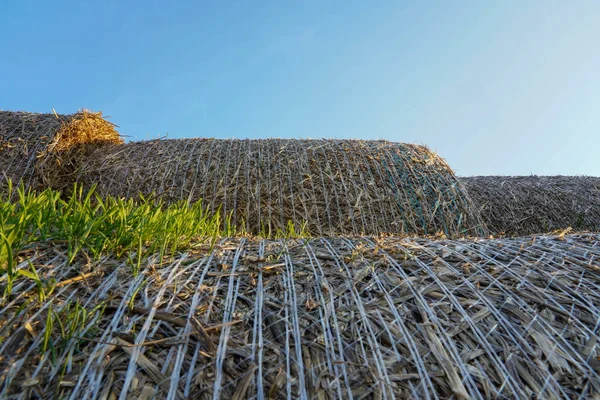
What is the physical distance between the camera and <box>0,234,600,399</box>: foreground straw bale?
945 millimetres

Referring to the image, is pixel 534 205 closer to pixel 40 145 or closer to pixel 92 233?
pixel 92 233

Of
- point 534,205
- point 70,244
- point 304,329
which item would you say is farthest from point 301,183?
point 534,205

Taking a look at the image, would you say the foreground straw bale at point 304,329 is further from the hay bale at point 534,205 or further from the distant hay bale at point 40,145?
the hay bale at point 534,205

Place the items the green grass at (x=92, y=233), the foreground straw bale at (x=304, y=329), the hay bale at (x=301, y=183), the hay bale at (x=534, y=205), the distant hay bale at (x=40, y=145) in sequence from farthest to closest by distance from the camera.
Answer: the hay bale at (x=534, y=205) → the distant hay bale at (x=40, y=145) → the hay bale at (x=301, y=183) → the green grass at (x=92, y=233) → the foreground straw bale at (x=304, y=329)

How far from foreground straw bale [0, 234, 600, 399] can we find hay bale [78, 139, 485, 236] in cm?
223

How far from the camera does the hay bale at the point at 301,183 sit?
3.71 m

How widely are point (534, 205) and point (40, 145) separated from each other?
245 inches

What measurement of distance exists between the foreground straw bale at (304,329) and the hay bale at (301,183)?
2227 millimetres

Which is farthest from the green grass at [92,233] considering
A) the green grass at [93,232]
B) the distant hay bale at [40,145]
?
the distant hay bale at [40,145]

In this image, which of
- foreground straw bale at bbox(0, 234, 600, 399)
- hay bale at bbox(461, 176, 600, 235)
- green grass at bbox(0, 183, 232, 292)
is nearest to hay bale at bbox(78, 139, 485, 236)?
hay bale at bbox(461, 176, 600, 235)

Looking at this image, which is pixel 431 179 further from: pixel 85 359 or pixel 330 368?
pixel 85 359

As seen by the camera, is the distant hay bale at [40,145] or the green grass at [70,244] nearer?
the green grass at [70,244]

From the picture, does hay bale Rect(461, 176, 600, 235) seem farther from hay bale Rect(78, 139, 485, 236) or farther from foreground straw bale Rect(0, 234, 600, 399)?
foreground straw bale Rect(0, 234, 600, 399)

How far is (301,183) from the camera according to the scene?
12.6 ft
